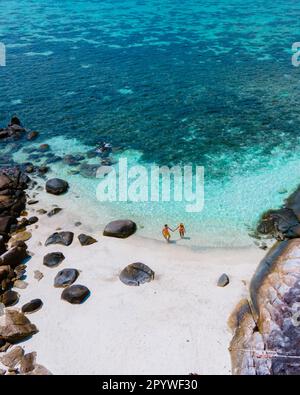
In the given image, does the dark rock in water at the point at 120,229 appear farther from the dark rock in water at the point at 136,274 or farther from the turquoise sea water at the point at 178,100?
the dark rock in water at the point at 136,274

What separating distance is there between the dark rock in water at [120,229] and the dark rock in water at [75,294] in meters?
6.30

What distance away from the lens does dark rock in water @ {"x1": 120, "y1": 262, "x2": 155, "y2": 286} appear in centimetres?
2636

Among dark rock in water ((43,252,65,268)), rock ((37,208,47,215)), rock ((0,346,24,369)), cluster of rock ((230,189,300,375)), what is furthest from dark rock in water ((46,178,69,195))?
cluster of rock ((230,189,300,375))

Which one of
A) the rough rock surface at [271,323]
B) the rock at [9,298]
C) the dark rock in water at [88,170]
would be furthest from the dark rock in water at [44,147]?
the rough rock surface at [271,323]

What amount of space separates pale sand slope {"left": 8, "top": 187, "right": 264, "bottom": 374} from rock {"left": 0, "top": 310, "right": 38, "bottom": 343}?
57 cm

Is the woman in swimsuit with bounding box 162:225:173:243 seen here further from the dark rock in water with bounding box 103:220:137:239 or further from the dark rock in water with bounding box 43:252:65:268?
the dark rock in water with bounding box 43:252:65:268

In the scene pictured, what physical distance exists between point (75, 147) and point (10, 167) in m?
7.97

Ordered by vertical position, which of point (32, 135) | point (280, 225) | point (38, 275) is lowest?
point (38, 275)

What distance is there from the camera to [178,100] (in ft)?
175

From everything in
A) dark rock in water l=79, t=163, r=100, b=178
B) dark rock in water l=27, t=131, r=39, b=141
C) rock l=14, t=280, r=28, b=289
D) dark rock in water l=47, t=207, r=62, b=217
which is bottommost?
rock l=14, t=280, r=28, b=289

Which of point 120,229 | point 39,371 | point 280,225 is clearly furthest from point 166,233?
point 39,371

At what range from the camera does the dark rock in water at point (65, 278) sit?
26.5 meters

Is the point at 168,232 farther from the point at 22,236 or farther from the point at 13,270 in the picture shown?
the point at 22,236

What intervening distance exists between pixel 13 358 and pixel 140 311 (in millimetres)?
8213
